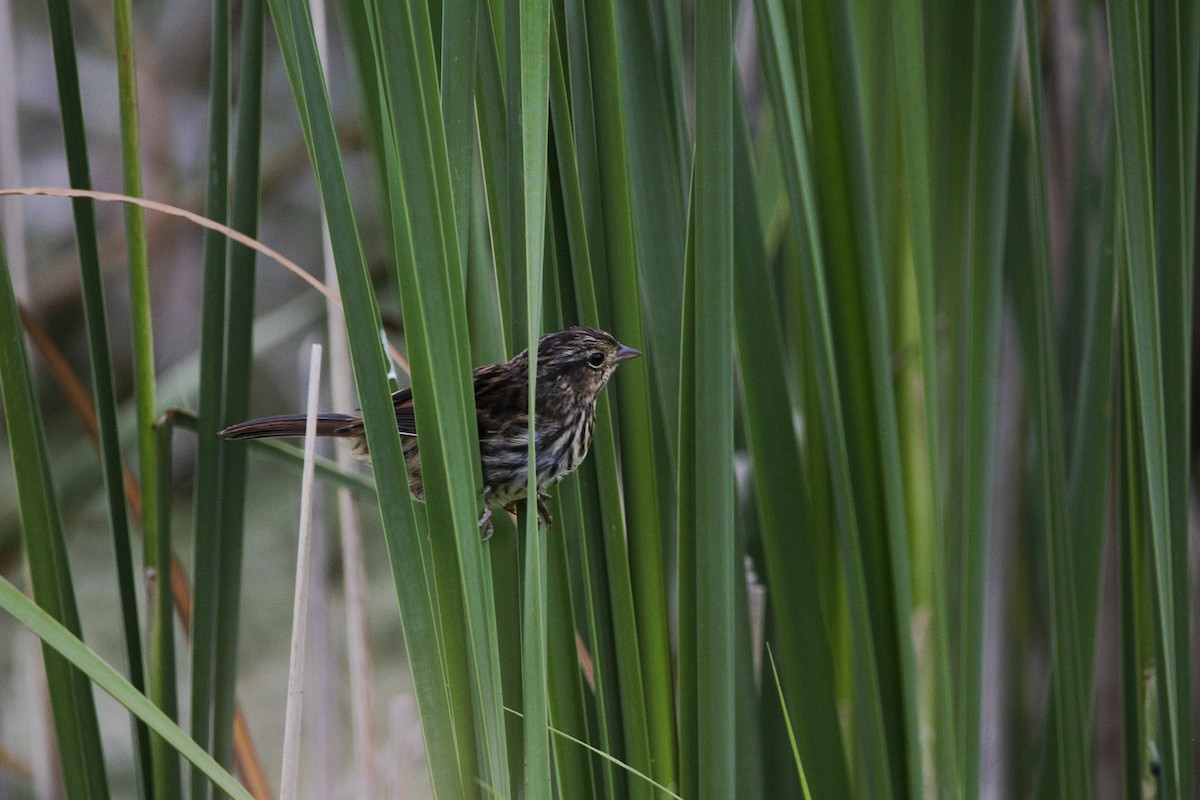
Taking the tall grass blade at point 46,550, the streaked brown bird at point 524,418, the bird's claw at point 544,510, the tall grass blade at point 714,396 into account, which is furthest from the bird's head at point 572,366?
the tall grass blade at point 46,550

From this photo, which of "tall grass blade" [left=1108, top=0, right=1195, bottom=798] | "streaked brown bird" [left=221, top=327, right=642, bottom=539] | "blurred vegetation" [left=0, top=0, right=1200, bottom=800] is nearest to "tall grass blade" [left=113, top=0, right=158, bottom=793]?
"blurred vegetation" [left=0, top=0, right=1200, bottom=800]

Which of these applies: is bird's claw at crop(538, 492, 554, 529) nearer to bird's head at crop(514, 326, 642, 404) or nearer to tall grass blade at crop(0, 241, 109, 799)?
bird's head at crop(514, 326, 642, 404)

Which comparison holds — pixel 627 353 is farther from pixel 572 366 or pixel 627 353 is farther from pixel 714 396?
pixel 572 366

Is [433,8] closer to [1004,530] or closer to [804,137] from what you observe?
[804,137]

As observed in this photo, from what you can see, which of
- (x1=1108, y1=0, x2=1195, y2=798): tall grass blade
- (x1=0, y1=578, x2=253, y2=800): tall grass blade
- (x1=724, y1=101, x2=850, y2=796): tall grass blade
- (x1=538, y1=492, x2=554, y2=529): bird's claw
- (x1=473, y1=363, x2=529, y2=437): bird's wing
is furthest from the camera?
(x1=473, y1=363, x2=529, y2=437): bird's wing

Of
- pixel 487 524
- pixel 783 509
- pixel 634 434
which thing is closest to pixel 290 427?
pixel 487 524

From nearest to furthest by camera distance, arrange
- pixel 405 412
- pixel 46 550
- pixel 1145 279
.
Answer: pixel 1145 279
pixel 46 550
pixel 405 412

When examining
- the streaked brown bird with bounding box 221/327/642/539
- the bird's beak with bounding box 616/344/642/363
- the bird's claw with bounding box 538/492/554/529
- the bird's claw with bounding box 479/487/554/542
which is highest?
the bird's beak with bounding box 616/344/642/363

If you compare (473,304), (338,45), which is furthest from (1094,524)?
(338,45)
